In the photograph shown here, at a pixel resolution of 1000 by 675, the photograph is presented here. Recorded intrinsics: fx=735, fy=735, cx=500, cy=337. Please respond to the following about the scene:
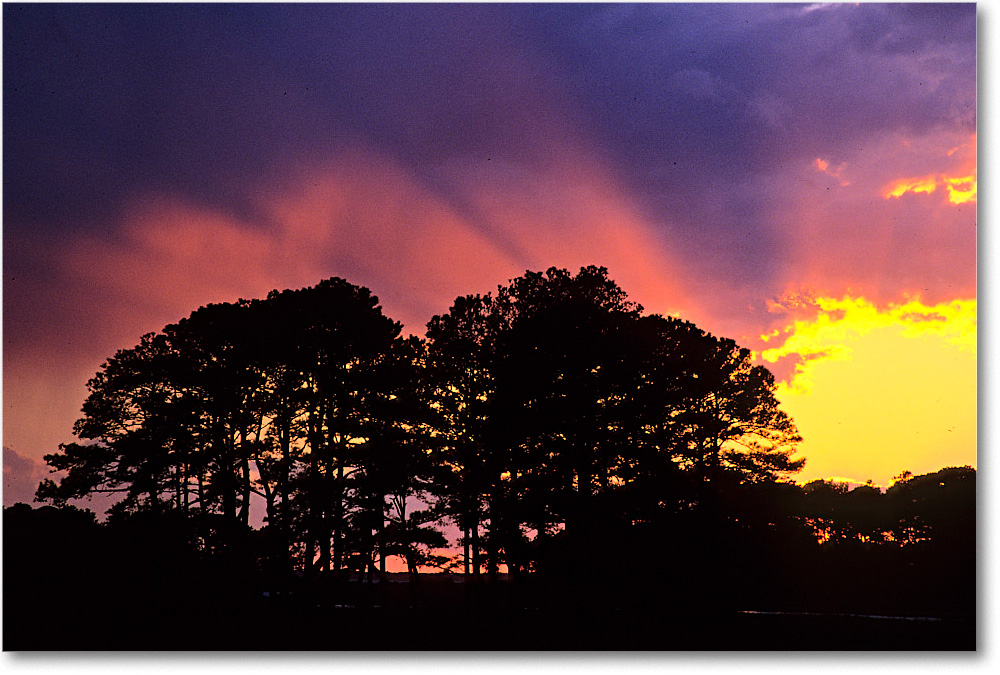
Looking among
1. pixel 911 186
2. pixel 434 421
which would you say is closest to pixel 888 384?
pixel 911 186

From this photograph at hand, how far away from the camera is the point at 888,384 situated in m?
8.63

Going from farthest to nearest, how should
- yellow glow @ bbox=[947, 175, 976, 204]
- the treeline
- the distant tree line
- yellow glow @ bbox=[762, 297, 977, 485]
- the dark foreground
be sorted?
the treeline < the distant tree line < yellow glow @ bbox=[947, 175, 976, 204] < yellow glow @ bbox=[762, 297, 977, 485] < the dark foreground

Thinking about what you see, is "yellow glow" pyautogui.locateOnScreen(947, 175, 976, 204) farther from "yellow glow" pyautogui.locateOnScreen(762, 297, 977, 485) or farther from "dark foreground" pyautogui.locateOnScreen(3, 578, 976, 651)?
"dark foreground" pyautogui.locateOnScreen(3, 578, 976, 651)

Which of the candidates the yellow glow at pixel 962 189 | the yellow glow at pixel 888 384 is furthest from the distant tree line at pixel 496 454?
the yellow glow at pixel 962 189

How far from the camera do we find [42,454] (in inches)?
347

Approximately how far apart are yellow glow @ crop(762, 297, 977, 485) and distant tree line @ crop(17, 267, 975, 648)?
1192 millimetres

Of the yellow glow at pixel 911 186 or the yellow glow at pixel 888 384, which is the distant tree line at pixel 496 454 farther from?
the yellow glow at pixel 911 186

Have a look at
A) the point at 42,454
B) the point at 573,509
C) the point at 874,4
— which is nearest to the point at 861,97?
the point at 874,4

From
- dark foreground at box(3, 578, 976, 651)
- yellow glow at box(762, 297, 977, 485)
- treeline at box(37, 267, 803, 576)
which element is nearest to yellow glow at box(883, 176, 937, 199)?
yellow glow at box(762, 297, 977, 485)

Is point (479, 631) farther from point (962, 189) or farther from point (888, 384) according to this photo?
point (962, 189)

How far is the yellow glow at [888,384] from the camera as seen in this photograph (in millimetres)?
8461

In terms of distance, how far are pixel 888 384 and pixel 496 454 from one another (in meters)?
5.65

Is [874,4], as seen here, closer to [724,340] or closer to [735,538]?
[724,340]

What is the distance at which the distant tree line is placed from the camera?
10.1 metres
